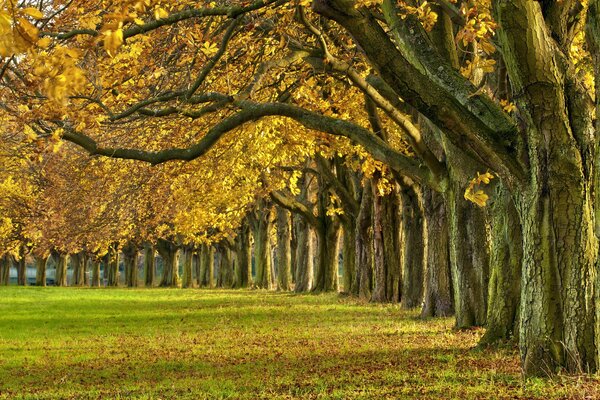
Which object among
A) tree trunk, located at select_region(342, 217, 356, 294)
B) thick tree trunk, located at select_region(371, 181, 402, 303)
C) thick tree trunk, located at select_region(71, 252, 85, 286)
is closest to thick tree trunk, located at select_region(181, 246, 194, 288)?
thick tree trunk, located at select_region(71, 252, 85, 286)

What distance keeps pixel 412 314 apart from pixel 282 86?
7.99 meters

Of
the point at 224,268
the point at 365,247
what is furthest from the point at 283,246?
the point at 224,268

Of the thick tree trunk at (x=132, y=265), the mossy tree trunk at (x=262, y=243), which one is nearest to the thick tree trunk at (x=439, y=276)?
the mossy tree trunk at (x=262, y=243)

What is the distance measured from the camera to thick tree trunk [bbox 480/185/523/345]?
13.7 meters

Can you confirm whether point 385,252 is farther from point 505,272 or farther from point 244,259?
point 244,259

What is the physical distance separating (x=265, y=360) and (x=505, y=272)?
14.5 ft

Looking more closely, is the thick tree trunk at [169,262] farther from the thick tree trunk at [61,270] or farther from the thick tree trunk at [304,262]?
the thick tree trunk at [304,262]

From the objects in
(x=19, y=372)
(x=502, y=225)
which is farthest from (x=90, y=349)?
(x=502, y=225)

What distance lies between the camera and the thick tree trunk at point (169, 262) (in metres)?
68.8

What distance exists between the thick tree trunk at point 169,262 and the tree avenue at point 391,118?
39.6 m

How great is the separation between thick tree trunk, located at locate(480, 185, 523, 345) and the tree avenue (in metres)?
0.03

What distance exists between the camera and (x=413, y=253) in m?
24.7

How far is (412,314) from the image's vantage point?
22359mm

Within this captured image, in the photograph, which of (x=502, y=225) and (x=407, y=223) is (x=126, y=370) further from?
(x=407, y=223)
